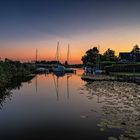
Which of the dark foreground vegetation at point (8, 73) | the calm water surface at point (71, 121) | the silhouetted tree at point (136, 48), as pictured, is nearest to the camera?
the calm water surface at point (71, 121)

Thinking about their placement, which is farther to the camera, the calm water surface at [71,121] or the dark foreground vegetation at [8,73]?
the dark foreground vegetation at [8,73]

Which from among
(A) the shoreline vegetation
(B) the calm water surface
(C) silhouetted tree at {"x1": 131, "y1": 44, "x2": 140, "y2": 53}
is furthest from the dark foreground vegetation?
(C) silhouetted tree at {"x1": 131, "y1": 44, "x2": 140, "y2": 53}

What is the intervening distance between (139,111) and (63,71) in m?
67.9

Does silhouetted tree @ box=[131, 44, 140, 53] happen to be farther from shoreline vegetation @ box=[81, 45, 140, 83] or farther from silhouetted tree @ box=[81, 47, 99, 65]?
silhouetted tree @ box=[81, 47, 99, 65]

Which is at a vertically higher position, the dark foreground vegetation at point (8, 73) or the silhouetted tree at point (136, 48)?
the silhouetted tree at point (136, 48)

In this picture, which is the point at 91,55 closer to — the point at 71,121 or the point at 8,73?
the point at 8,73

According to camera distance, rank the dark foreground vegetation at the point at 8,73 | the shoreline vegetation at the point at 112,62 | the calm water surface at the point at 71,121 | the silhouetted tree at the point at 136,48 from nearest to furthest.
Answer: the calm water surface at the point at 71,121 < the dark foreground vegetation at the point at 8,73 < the shoreline vegetation at the point at 112,62 < the silhouetted tree at the point at 136,48

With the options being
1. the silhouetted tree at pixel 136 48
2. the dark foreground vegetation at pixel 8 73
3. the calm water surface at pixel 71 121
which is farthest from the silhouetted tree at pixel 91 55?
the calm water surface at pixel 71 121

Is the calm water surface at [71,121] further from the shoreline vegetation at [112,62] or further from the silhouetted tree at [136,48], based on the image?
the silhouetted tree at [136,48]

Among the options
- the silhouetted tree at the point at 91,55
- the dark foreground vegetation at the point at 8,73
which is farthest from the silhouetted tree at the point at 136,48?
the dark foreground vegetation at the point at 8,73

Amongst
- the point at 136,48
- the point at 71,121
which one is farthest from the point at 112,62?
the point at 71,121

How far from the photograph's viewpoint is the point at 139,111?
1709 centimetres

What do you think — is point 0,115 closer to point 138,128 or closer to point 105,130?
point 105,130

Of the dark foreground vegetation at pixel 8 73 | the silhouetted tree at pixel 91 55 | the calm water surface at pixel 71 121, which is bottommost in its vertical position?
the calm water surface at pixel 71 121
